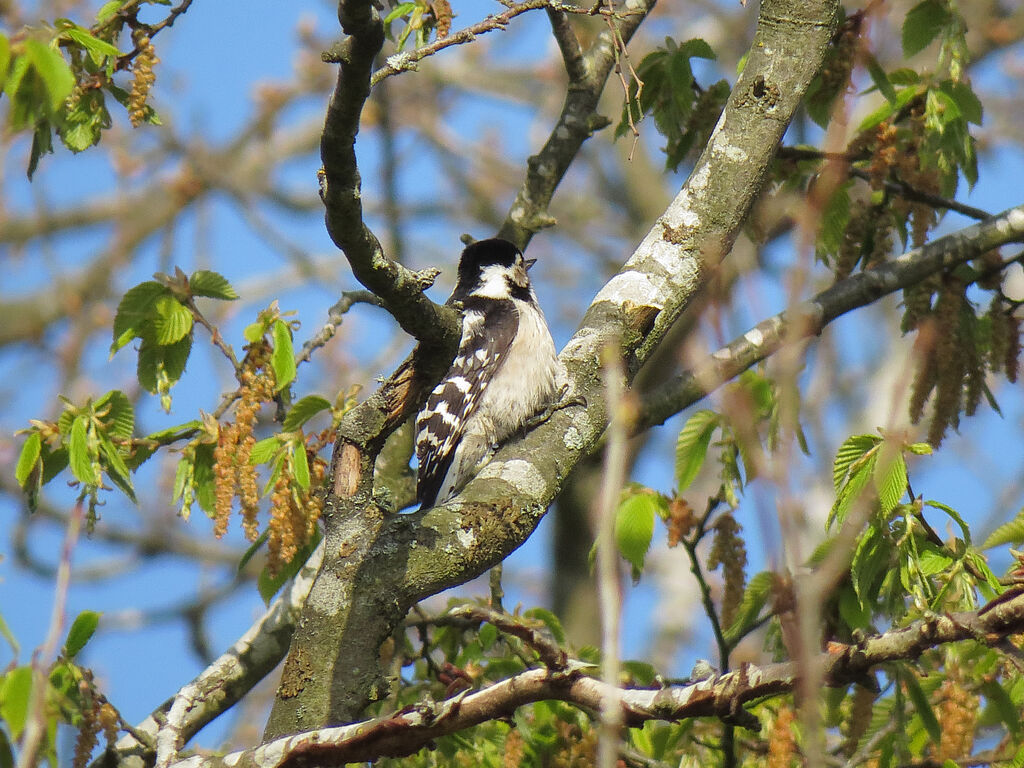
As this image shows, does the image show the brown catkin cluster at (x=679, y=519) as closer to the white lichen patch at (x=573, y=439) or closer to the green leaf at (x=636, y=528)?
the green leaf at (x=636, y=528)

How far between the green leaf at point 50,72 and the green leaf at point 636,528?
1964 millimetres

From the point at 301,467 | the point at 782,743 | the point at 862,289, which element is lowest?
the point at 782,743

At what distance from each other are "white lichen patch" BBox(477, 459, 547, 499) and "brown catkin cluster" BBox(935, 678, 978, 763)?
1257mm

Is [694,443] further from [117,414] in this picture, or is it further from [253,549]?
[117,414]

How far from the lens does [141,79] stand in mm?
3230

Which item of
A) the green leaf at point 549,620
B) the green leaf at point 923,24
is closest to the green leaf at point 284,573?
the green leaf at point 549,620

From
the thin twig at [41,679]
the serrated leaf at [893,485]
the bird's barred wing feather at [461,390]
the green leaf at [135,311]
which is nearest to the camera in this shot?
the thin twig at [41,679]

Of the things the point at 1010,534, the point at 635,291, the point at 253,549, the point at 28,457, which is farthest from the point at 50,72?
the point at 1010,534

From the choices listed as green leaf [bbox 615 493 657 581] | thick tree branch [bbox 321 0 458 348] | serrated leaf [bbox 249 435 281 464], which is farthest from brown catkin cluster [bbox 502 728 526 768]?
thick tree branch [bbox 321 0 458 348]

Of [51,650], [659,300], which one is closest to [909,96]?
[659,300]

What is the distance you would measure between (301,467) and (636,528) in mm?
996

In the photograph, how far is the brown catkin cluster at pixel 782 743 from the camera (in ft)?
9.57

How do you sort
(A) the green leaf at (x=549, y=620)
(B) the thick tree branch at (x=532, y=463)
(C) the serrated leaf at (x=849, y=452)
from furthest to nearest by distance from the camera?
(A) the green leaf at (x=549, y=620), (C) the serrated leaf at (x=849, y=452), (B) the thick tree branch at (x=532, y=463)

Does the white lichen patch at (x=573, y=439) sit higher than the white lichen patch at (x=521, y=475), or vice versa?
the white lichen patch at (x=573, y=439)
